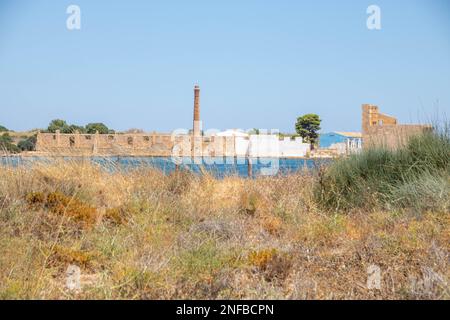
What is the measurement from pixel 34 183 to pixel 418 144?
570 cm

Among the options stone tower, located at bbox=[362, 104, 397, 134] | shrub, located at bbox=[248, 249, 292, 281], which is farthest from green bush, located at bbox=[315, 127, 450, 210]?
stone tower, located at bbox=[362, 104, 397, 134]

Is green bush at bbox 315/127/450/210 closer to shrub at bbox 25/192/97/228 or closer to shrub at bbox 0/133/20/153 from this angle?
shrub at bbox 25/192/97/228

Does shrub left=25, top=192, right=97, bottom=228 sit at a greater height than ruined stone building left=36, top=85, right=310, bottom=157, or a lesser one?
lesser

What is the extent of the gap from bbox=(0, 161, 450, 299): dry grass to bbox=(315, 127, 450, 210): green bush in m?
0.44

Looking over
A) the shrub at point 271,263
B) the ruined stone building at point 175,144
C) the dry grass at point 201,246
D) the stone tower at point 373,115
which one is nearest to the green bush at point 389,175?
the dry grass at point 201,246

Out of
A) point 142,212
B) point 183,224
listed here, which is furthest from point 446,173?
point 142,212

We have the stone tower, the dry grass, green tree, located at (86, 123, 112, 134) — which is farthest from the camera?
green tree, located at (86, 123, 112, 134)

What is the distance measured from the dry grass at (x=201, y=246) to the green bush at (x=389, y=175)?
0.44m

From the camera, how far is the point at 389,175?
769 centimetres

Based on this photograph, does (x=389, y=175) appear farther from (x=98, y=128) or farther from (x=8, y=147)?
(x=98, y=128)

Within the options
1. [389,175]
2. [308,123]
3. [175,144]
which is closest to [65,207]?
[389,175]

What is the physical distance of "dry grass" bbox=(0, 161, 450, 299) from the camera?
366 centimetres

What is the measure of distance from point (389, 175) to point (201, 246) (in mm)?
4133
